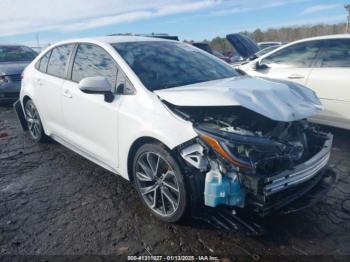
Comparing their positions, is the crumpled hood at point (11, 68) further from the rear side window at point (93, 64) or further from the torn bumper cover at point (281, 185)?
the torn bumper cover at point (281, 185)

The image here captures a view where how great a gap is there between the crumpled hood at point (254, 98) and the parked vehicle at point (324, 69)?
2009mm

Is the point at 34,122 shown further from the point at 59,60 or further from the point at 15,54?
the point at 15,54

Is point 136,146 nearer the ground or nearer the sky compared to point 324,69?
nearer the ground

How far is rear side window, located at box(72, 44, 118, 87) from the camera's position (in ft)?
10.8

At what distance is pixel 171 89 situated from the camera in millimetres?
2949

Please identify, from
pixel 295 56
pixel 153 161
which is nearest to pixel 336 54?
pixel 295 56

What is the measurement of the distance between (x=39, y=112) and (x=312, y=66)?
4.40 m

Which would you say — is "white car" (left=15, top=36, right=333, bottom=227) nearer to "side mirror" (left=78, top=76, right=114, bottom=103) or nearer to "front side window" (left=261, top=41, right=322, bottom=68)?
"side mirror" (left=78, top=76, right=114, bottom=103)

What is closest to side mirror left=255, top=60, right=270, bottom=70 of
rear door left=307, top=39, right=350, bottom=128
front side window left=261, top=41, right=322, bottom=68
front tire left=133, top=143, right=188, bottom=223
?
front side window left=261, top=41, right=322, bottom=68

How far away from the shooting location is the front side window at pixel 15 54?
8.85 meters

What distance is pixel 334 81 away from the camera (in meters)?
4.70

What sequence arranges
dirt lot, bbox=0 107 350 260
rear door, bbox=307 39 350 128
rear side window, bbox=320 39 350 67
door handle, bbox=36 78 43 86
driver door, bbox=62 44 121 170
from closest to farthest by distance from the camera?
1. dirt lot, bbox=0 107 350 260
2. driver door, bbox=62 44 121 170
3. door handle, bbox=36 78 43 86
4. rear door, bbox=307 39 350 128
5. rear side window, bbox=320 39 350 67

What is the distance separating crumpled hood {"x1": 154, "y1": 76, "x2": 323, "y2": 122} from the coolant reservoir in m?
0.53

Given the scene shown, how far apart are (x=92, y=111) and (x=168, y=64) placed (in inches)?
38.7
